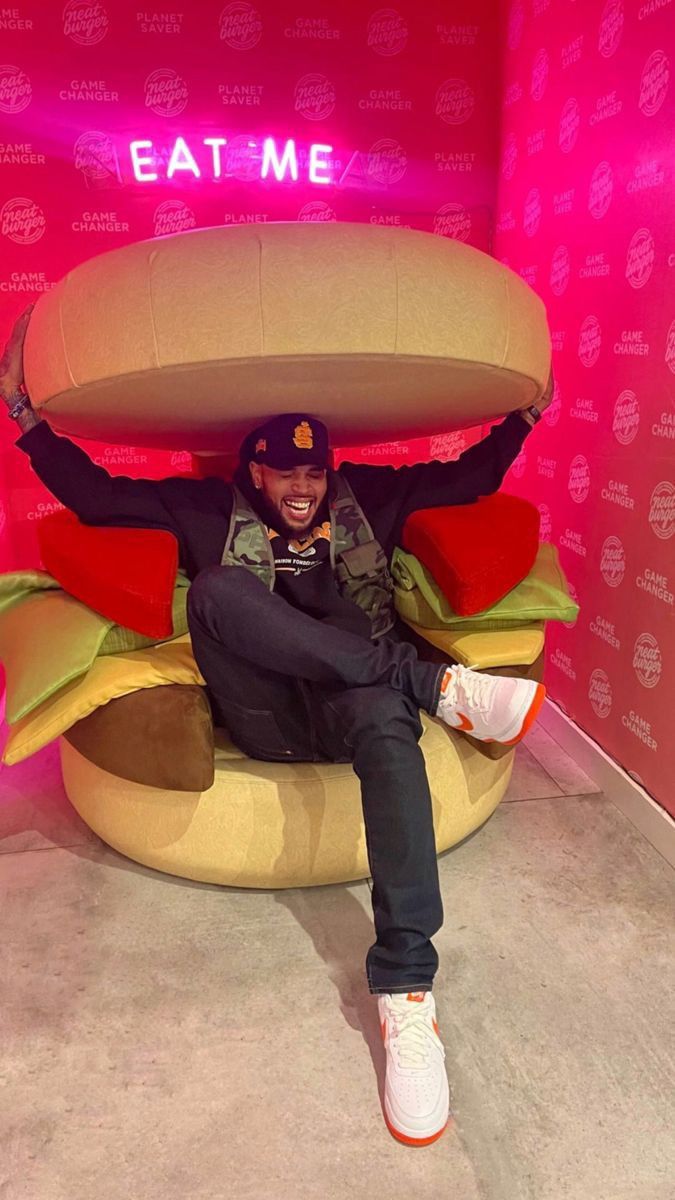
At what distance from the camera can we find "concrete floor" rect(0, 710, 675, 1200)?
1.10m

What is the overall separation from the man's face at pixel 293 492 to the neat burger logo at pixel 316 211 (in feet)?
4.25

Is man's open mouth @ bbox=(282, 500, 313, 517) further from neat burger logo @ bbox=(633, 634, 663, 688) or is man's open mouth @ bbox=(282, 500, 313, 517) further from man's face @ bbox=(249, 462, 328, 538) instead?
neat burger logo @ bbox=(633, 634, 663, 688)

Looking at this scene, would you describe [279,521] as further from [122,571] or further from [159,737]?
[159,737]

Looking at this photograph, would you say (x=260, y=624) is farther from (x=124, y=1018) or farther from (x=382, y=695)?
(x=124, y=1018)

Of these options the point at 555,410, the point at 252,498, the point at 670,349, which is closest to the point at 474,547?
the point at 252,498

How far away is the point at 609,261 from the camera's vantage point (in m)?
2.02

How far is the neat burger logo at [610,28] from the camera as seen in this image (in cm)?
191

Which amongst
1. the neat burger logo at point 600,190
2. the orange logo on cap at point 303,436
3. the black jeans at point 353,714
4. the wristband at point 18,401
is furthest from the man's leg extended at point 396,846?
the neat burger logo at point 600,190

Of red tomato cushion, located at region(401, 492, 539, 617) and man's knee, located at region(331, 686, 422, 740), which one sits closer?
man's knee, located at region(331, 686, 422, 740)

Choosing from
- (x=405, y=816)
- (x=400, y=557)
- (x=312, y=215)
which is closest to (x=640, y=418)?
(x=400, y=557)

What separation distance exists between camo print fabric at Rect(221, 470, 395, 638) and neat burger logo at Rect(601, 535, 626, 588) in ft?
2.06

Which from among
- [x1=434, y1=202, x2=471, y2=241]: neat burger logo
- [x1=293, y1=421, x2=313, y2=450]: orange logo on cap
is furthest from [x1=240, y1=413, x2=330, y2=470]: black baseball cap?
[x1=434, y1=202, x2=471, y2=241]: neat burger logo

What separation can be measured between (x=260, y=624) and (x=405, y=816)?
0.42 metres

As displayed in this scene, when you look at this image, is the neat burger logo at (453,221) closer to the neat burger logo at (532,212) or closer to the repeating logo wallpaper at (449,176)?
the repeating logo wallpaper at (449,176)
